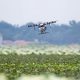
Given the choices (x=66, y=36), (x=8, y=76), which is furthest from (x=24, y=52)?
(x=8, y=76)

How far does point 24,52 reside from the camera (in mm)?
16625

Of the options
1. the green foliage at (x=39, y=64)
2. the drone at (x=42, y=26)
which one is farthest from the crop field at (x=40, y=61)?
the drone at (x=42, y=26)

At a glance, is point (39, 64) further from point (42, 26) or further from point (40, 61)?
point (42, 26)

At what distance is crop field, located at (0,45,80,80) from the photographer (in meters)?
13.0

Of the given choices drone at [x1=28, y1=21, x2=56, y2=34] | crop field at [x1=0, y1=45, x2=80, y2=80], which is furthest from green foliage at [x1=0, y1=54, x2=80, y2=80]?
drone at [x1=28, y1=21, x2=56, y2=34]

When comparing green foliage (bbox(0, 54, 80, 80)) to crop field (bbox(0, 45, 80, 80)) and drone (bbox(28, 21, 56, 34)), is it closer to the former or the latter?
crop field (bbox(0, 45, 80, 80))

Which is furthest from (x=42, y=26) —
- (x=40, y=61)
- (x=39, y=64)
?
(x=40, y=61)

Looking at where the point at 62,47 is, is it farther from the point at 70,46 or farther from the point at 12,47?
the point at 12,47

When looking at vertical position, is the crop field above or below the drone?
below

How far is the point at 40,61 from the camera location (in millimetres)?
15359

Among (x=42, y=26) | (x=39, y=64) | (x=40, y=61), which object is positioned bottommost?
(x=39, y=64)

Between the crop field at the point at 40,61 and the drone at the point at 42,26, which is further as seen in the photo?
the drone at the point at 42,26

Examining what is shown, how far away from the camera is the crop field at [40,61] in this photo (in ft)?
42.8

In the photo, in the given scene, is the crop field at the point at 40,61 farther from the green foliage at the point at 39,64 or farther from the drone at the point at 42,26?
the drone at the point at 42,26
